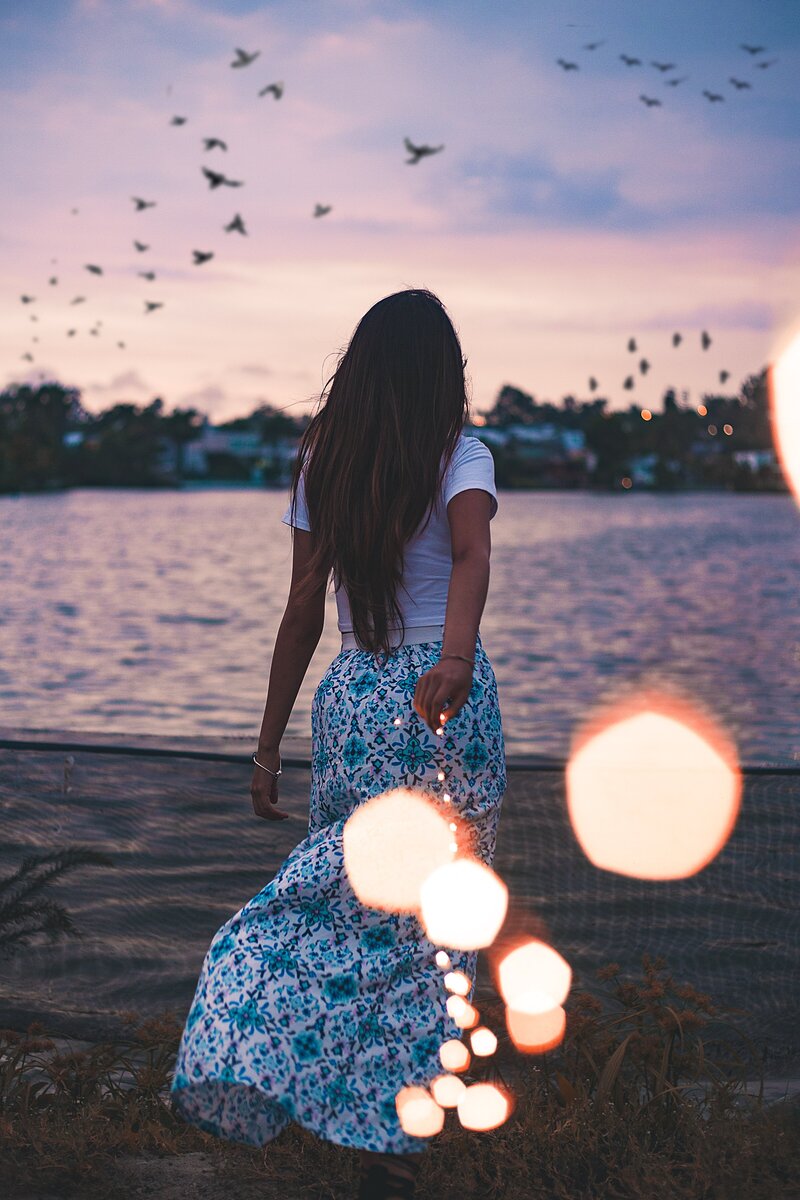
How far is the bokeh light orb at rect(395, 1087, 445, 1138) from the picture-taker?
2.56 metres

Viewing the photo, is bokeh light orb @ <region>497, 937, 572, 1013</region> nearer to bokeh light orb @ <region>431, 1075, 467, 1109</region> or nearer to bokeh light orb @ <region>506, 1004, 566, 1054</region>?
bokeh light orb @ <region>506, 1004, 566, 1054</region>

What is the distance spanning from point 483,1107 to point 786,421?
169783 millimetres

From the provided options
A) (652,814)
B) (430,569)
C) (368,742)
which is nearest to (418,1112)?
(368,742)

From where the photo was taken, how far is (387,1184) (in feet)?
8.38

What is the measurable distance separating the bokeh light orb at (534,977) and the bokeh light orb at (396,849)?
3.09 ft

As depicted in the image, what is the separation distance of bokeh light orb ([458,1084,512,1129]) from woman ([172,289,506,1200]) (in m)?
0.38

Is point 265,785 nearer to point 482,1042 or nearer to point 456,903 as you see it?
point 456,903

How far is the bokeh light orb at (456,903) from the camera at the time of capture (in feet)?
8.75

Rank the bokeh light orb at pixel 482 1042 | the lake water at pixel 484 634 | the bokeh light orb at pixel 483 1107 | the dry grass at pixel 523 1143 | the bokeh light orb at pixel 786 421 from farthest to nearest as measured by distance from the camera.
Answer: the bokeh light orb at pixel 786 421 → the lake water at pixel 484 634 → the bokeh light orb at pixel 482 1042 → the bokeh light orb at pixel 483 1107 → the dry grass at pixel 523 1143

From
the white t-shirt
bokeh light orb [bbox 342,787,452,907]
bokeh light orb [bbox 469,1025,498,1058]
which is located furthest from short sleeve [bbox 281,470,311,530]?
bokeh light orb [bbox 469,1025,498,1058]

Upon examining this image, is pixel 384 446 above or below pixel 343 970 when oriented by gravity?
above

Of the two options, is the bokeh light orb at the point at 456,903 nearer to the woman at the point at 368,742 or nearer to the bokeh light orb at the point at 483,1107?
the woman at the point at 368,742

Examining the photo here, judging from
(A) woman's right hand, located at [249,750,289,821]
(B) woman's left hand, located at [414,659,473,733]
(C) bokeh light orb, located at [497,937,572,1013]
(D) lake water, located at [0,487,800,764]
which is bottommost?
(D) lake water, located at [0,487,800,764]

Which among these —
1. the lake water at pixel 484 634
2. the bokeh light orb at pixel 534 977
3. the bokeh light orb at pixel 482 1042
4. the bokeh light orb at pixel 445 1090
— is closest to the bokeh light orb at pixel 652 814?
the bokeh light orb at pixel 534 977
